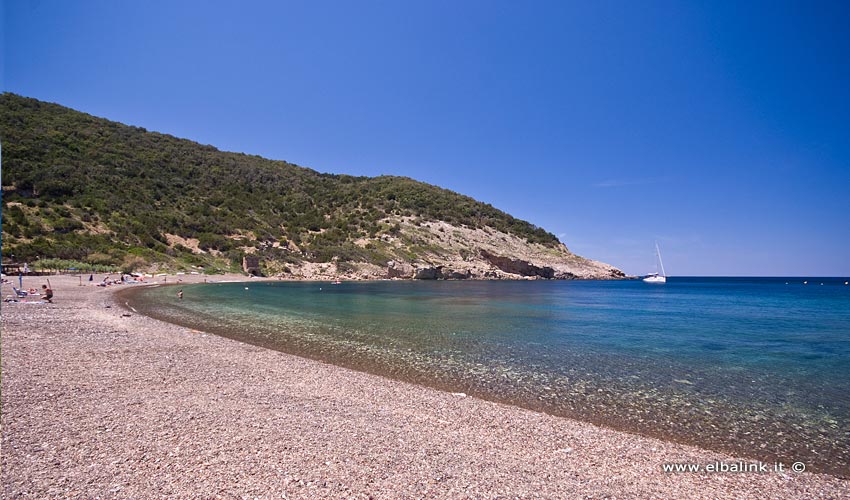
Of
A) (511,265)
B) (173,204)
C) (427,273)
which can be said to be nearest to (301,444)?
(427,273)

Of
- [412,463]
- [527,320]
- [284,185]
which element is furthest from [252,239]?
[412,463]

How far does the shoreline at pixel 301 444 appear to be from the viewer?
4566 mm

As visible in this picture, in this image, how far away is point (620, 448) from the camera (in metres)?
6.13

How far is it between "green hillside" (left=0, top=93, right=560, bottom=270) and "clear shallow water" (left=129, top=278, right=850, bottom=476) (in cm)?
3346

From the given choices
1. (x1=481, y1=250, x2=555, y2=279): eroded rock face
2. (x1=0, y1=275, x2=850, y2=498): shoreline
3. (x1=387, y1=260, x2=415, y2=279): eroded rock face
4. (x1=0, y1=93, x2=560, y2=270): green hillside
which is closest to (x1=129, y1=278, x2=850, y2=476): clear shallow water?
(x1=0, y1=275, x2=850, y2=498): shoreline

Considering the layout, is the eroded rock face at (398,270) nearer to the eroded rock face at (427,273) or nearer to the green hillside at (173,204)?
the eroded rock face at (427,273)

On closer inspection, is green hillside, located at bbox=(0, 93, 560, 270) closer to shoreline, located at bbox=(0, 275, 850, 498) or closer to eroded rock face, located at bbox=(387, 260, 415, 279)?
eroded rock face, located at bbox=(387, 260, 415, 279)

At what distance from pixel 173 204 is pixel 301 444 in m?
70.3

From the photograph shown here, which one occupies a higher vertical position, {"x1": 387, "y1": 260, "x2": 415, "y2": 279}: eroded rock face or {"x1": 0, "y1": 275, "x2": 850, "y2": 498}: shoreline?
{"x1": 387, "y1": 260, "x2": 415, "y2": 279}: eroded rock face

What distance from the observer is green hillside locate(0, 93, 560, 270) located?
47.6m

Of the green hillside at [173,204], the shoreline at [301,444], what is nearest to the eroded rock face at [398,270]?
the green hillside at [173,204]

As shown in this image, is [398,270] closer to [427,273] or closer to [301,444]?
[427,273]

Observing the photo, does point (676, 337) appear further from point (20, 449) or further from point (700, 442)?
point (20, 449)

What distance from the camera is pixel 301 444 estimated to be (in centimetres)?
559
